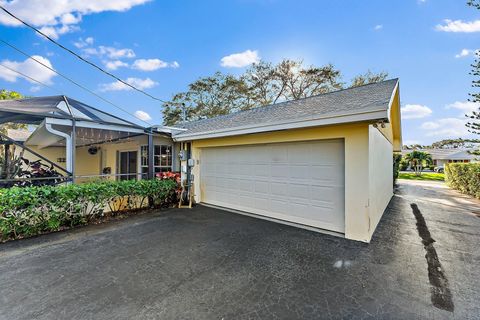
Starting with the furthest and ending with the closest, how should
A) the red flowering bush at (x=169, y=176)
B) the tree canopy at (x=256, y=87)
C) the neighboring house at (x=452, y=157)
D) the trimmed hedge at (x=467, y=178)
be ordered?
the neighboring house at (x=452, y=157) → the tree canopy at (x=256, y=87) → the trimmed hedge at (x=467, y=178) → the red flowering bush at (x=169, y=176)

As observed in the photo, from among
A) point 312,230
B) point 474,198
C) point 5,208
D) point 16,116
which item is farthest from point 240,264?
point 474,198

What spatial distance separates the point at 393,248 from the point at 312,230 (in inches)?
59.8

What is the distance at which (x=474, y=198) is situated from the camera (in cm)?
934

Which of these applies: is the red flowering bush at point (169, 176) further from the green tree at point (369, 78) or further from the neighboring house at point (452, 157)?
the neighboring house at point (452, 157)

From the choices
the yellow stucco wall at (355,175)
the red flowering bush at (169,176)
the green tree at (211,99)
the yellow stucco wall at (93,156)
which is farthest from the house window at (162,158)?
the green tree at (211,99)

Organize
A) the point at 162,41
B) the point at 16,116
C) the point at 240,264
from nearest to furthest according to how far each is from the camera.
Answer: the point at 240,264 → the point at 16,116 → the point at 162,41

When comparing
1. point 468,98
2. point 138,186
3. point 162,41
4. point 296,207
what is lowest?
point 296,207

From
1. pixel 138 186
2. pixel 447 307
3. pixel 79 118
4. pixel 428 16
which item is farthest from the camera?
pixel 428 16

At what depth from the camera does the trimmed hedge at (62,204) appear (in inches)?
164

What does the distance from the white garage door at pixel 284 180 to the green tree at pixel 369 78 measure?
1586 centimetres

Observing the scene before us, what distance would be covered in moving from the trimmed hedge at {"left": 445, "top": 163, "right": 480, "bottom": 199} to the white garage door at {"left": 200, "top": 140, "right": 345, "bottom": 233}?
9.48m

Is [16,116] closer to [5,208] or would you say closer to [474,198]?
[5,208]

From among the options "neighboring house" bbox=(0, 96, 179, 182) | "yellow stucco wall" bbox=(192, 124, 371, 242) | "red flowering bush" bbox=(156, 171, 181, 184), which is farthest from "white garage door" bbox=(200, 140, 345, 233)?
"neighboring house" bbox=(0, 96, 179, 182)

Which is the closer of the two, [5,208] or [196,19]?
[5,208]
